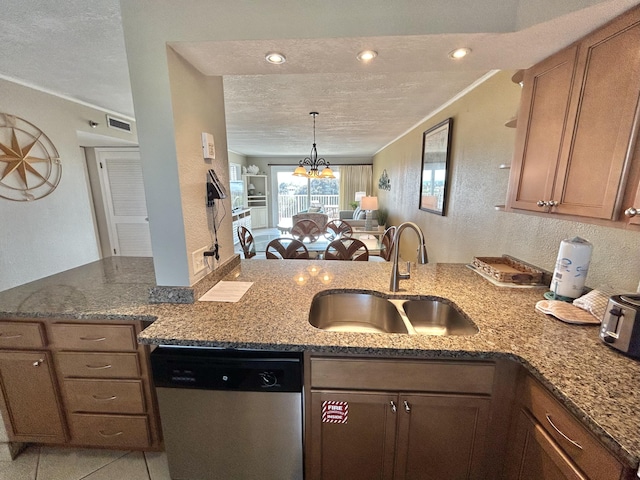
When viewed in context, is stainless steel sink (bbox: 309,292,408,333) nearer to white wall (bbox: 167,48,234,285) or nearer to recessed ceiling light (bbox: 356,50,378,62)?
white wall (bbox: 167,48,234,285)

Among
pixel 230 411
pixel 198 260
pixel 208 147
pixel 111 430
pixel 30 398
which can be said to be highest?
pixel 208 147

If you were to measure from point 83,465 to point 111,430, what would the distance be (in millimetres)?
326

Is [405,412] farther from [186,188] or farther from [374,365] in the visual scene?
[186,188]

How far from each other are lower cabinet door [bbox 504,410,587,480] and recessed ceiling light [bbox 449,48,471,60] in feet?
4.89

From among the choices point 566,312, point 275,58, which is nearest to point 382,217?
point 566,312

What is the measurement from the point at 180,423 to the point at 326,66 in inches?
71.9

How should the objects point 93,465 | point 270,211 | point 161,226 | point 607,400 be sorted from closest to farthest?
point 607,400 → point 161,226 → point 93,465 → point 270,211

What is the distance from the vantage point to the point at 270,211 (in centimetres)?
921

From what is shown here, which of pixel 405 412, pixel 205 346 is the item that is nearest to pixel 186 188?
pixel 205 346

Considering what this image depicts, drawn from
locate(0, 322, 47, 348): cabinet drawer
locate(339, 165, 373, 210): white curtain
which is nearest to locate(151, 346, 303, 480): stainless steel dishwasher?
locate(0, 322, 47, 348): cabinet drawer

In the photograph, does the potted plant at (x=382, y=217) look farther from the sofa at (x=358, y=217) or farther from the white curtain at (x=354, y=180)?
the white curtain at (x=354, y=180)

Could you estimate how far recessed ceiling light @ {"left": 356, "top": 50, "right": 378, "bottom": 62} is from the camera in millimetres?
1187

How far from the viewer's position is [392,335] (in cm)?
106

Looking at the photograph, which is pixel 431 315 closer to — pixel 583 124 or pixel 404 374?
pixel 404 374
